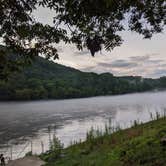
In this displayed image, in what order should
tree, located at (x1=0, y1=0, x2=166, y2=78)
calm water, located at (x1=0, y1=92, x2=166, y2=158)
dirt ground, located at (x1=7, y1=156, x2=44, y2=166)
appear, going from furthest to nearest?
calm water, located at (x1=0, y1=92, x2=166, y2=158) → dirt ground, located at (x1=7, y1=156, x2=44, y2=166) → tree, located at (x1=0, y1=0, x2=166, y2=78)

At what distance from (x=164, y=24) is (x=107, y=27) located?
2.01m

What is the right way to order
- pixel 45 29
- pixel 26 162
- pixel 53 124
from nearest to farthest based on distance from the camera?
pixel 45 29 < pixel 26 162 < pixel 53 124

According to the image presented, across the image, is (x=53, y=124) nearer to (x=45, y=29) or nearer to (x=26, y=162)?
(x=26, y=162)

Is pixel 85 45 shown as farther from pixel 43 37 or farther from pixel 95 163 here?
pixel 95 163

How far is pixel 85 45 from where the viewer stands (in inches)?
311

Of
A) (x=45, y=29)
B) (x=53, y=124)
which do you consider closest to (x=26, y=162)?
(x=45, y=29)

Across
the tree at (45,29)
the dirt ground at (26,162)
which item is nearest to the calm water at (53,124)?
the dirt ground at (26,162)

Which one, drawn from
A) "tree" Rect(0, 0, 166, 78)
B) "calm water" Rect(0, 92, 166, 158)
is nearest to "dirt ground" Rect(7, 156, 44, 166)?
"tree" Rect(0, 0, 166, 78)

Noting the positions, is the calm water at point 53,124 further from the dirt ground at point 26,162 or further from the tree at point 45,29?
the tree at point 45,29

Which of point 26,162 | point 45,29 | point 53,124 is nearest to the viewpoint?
point 45,29

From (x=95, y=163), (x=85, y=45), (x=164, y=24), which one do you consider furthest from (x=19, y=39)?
(x=95, y=163)

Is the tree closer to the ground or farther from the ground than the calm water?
farther from the ground

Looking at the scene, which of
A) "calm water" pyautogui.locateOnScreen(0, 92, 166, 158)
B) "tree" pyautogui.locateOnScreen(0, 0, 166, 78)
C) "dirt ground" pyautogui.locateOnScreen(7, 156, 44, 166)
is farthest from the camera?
"calm water" pyautogui.locateOnScreen(0, 92, 166, 158)

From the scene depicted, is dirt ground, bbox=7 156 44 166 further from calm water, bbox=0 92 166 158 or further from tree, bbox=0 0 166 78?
calm water, bbox=0 92 166 158
